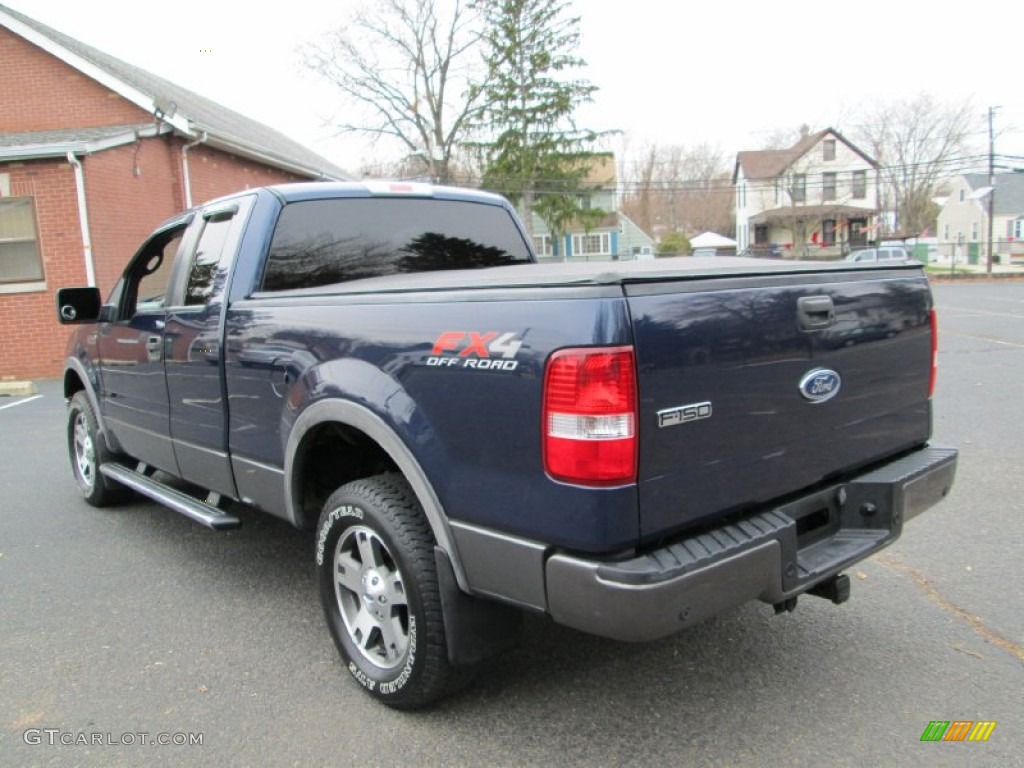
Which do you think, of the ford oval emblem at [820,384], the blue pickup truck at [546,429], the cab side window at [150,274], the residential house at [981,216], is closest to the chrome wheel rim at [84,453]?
the cab side window at [150,274]

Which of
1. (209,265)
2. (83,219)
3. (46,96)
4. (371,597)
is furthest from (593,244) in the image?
(371,597)

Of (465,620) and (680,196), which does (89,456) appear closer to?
(465,620)

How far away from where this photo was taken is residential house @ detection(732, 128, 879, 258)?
5219 cm

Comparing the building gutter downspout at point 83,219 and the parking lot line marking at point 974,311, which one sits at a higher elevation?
the building gutter downspout at point 83,219

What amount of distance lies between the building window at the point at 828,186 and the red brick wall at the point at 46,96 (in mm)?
49423

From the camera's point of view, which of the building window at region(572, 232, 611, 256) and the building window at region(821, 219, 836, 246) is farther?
the building window at region(821, 219, 836, 246)

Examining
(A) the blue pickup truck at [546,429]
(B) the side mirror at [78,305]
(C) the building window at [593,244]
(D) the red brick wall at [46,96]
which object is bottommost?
(A) the blue pickup truck at [546,429]

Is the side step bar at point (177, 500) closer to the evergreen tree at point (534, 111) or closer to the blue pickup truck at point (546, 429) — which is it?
the blue pickup truck at point (546, 429)

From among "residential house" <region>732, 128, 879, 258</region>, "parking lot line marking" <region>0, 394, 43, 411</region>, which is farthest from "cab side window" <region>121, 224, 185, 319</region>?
"residential house" <region>732, 128, 879, 258</region>

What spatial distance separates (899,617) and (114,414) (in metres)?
4.66

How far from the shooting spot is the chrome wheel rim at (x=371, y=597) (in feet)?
9.40

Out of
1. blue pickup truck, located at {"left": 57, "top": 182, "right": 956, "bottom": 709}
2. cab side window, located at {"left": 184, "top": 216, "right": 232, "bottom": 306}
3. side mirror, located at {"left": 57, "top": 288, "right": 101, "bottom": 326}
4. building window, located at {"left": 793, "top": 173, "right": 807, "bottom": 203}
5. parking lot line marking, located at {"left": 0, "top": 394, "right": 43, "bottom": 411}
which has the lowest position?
parking lot line marking, located at {"left": 0, "top": 394, "right": 43, "bottom": 411}

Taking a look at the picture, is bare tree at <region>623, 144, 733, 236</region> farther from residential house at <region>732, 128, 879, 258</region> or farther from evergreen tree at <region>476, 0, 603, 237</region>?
evergreen tree at <region>476, 0, 603, 237</region>

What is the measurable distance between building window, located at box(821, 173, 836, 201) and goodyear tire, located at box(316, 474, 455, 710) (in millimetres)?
57170
